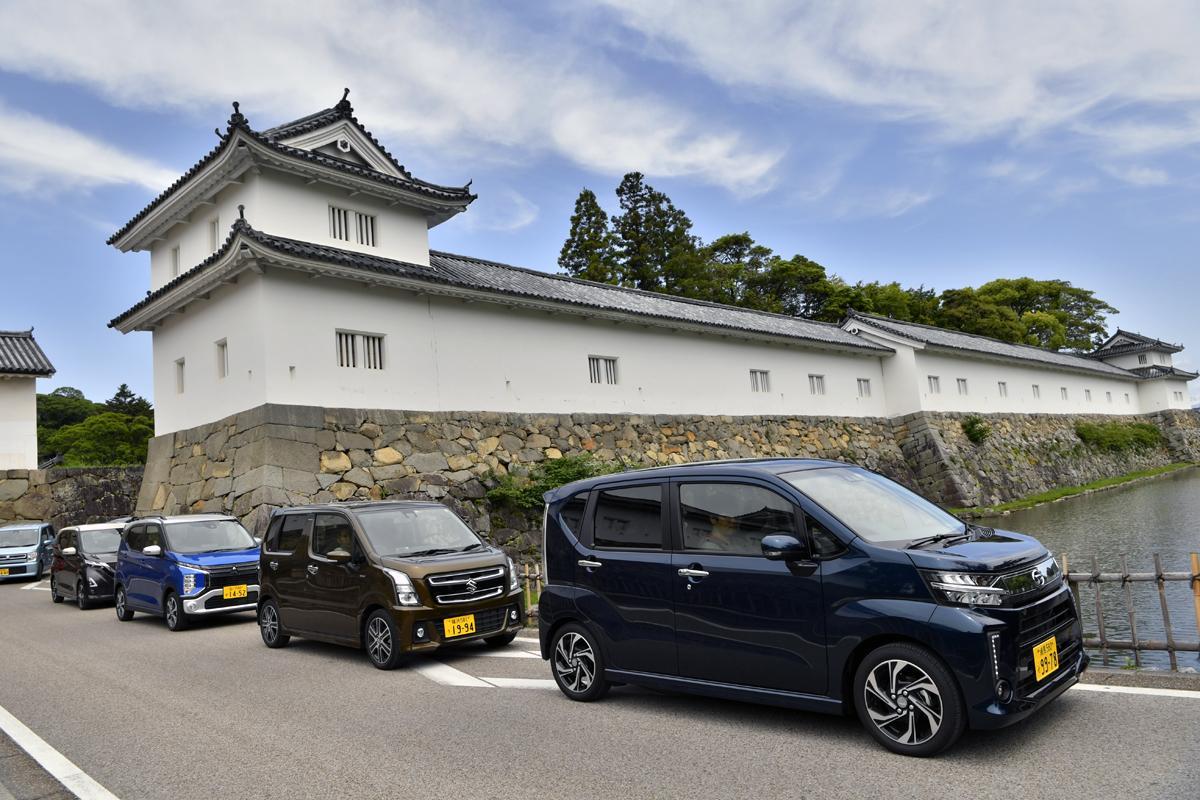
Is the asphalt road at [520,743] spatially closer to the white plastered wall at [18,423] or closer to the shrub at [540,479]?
the shrub at [540,479]

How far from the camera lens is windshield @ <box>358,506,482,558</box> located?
8.90 m

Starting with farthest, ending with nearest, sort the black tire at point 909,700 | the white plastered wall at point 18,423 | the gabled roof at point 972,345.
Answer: the gabled roof at point 972,345 < the white plastered wall at point 18,423 < the black tire at point 909,700

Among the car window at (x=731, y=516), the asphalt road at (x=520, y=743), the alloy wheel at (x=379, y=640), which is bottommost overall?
the asphalt road at (x=520, y=743)

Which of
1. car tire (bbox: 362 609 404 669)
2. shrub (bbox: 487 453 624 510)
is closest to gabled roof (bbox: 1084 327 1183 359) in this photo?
shrub (bbox: 487 453 624 510)

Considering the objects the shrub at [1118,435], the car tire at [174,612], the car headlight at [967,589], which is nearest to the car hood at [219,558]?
the car tire at [174,612]

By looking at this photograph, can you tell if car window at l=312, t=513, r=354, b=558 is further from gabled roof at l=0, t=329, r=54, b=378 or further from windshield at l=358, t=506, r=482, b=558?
gabled roof at l=0, t=329, r=54, b=378

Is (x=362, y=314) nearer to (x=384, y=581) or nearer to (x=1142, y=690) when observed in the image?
(x=384, y=581)

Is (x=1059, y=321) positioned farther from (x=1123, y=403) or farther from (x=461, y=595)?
(x=461, y=595)

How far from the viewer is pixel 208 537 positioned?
513 inches

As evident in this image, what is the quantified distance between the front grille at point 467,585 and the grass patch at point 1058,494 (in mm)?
23266

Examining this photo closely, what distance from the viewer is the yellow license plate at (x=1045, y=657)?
474 centimetres

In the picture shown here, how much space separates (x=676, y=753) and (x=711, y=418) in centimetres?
1986

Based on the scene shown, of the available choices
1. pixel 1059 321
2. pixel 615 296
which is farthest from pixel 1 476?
pixel 1059 321

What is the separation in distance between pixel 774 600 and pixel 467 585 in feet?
13.7
